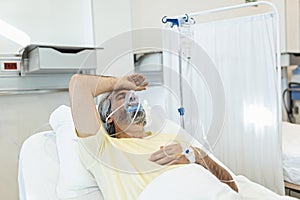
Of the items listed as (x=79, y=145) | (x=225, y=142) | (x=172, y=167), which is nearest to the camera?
(x=172, y=167)

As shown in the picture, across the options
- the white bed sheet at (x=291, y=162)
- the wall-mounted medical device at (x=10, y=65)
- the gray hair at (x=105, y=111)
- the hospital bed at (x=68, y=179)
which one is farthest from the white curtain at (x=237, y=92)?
the wall-mounted medical device at (x=10, y=65)

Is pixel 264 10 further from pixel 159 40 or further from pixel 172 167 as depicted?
pixel 172 167

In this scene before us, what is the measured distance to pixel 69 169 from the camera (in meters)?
1.45

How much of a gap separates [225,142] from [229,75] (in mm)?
435

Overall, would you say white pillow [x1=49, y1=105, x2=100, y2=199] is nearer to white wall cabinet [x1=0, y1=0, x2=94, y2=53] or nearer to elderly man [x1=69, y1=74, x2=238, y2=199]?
elderly man [x1=69, y1=74, x2=238, y2=199]

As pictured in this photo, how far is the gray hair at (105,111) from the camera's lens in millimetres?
1426

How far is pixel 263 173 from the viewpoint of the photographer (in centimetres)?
204

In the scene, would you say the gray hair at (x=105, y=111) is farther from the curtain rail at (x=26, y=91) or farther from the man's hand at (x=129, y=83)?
the curtain rail at (x=26, y=91)

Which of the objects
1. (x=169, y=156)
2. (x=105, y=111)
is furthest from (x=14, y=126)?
(x=169, y=156)

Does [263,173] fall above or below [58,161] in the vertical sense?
below

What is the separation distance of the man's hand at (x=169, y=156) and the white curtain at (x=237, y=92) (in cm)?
56

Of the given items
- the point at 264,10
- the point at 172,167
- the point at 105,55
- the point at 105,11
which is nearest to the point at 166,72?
the point at 105,11

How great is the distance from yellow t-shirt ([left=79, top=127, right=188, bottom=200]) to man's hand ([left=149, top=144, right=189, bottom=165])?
0.02 metres

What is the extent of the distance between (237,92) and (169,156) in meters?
0.92
